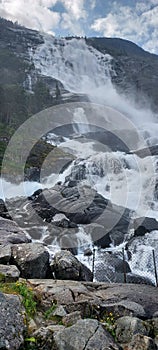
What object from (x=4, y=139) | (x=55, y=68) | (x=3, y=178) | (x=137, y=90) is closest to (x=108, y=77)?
(x=137, y=90)

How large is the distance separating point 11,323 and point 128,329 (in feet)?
7.89

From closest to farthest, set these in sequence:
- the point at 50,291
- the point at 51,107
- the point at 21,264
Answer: the point at 50,291
the point at 21,264
the point at 51,107

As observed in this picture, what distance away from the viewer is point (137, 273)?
15.8m

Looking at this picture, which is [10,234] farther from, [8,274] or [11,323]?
[11,323]

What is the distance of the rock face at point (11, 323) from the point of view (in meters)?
5.13

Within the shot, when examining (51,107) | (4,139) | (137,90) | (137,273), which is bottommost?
(137,273)

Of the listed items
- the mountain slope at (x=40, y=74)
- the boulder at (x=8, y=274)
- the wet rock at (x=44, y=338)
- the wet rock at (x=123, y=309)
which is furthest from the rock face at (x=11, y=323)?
the mountain slope at (x=40, y=74)

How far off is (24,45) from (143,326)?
4389 inches

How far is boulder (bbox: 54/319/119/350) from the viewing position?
5316mm

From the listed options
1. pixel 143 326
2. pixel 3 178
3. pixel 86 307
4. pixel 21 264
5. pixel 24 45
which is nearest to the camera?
pixel 143 326

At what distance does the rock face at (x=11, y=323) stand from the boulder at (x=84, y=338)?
66cm

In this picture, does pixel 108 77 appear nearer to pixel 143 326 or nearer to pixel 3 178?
pixel 3 178

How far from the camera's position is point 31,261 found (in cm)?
1086

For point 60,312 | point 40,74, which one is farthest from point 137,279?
point 40,74
